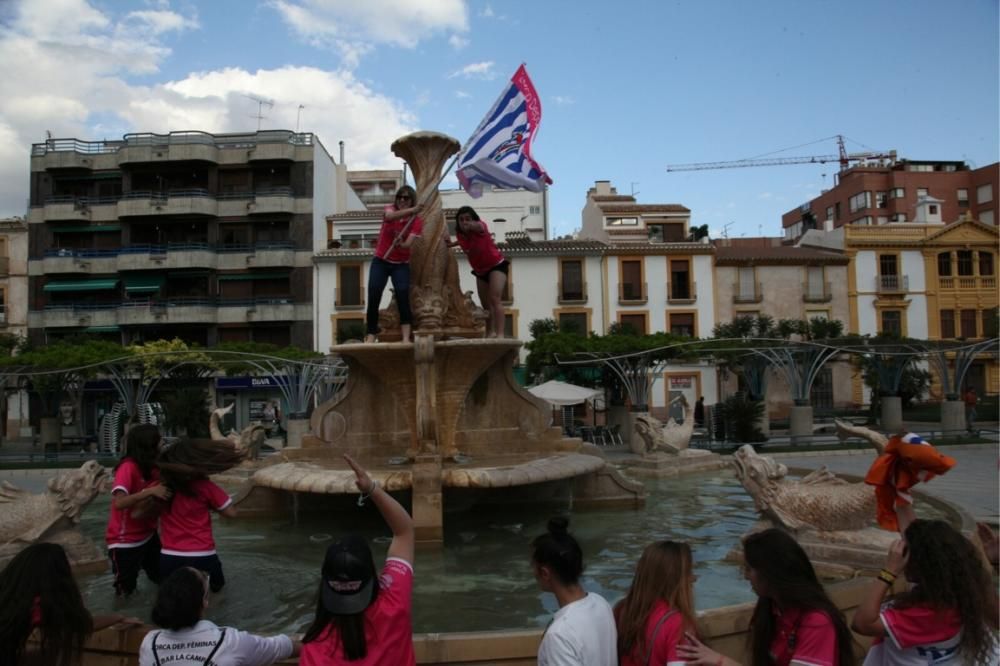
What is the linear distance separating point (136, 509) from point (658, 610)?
340cm

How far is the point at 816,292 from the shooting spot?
41969 millimetres

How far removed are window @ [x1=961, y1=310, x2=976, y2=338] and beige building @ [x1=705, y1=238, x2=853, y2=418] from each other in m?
7.07

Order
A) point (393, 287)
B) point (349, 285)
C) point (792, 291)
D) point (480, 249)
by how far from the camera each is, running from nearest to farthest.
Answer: point (480, 249) → point (393, 287) → point (349, 285) → point (792, 291)

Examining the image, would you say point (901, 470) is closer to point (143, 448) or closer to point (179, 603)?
point (179, 603)

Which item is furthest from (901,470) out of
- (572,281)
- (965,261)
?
(965,261)

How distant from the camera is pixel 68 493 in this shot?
20.9 feet

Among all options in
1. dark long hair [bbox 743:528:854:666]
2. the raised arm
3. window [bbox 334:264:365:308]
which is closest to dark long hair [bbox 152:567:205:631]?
the raised arm

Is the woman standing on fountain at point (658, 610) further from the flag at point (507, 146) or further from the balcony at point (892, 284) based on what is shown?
the balcony at point (892, 284)

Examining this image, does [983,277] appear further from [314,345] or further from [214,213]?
[214,213]

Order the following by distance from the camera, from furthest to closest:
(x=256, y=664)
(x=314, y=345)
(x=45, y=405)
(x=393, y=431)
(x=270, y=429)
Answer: (x=314, y=345) → (x=270, y=429) → (x=45, y=405) → (x=393, y=431) → (x=256, y=664)

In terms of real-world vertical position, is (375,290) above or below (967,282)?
below

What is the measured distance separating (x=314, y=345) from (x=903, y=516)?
3789 cm

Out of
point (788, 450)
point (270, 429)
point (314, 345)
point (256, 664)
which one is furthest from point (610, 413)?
point (256, 664)

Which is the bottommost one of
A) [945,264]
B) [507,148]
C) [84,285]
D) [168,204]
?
[507,148]
